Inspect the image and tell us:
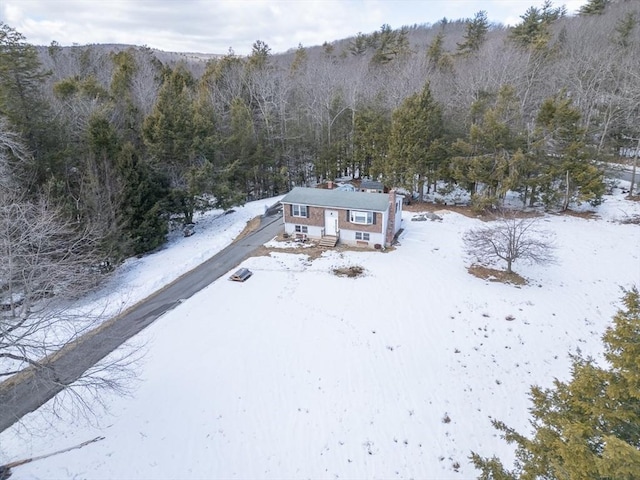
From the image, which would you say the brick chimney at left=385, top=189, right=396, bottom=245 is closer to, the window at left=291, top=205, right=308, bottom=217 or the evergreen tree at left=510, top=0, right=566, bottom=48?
the window at left=291, top=205, right=308, bottom=217

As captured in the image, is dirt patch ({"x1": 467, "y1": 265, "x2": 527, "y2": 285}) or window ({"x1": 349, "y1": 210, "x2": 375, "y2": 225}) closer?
dirt patch ({"x1": 467, "y1": 265, "x2": 527, "y2": 285})

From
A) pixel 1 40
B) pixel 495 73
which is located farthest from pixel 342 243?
pixel 495 73

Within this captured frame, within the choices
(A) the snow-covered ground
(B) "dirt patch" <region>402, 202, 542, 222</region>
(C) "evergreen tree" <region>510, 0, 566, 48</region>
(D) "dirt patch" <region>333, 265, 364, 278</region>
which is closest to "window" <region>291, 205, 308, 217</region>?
(A) the snow-covered ground

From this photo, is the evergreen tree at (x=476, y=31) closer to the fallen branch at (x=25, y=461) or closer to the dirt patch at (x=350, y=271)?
the dirt patch at (x=350, y=271)

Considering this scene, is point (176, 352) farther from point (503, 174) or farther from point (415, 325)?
point (503, 174)

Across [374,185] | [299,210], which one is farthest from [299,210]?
[374,185]

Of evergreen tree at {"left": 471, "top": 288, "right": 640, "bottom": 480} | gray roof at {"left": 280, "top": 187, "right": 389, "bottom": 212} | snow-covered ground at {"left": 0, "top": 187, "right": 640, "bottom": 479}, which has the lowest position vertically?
snow-covered ground at {"left": 0, "top": 187, "right": 640, "bottom": 479}

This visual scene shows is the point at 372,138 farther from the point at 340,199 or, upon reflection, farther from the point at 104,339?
the point at 104,339
